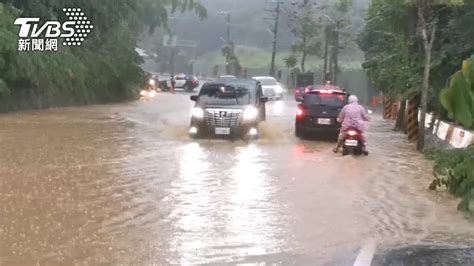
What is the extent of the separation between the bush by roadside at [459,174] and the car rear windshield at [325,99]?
845cm

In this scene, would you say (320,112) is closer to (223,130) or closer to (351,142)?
(223,130)

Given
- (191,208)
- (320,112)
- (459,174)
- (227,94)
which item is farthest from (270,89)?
(191,208)

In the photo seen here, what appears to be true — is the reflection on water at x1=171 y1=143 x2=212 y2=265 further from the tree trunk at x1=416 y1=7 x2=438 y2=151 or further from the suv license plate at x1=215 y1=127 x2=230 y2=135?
the tree trunk at x1=416 y1=7 x2=438 y2=151

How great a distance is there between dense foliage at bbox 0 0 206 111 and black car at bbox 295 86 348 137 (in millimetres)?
10997

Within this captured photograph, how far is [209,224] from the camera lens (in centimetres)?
974

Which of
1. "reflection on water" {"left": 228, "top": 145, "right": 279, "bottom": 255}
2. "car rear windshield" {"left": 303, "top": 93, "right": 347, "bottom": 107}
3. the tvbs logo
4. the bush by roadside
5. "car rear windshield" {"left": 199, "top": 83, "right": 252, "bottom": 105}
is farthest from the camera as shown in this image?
the tvbs logo

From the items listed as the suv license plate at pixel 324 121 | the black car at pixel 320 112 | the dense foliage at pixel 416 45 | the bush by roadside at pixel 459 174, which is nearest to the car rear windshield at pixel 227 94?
the black car at pixel 320 112

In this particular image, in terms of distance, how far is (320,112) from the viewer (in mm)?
21516

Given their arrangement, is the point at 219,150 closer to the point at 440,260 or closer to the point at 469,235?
the point at 469,235

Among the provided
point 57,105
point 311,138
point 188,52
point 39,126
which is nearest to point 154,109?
point 57,105

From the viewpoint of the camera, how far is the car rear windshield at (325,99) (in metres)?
21.6

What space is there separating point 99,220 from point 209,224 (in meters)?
1.39

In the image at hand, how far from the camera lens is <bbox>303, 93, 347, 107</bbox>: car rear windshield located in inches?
851

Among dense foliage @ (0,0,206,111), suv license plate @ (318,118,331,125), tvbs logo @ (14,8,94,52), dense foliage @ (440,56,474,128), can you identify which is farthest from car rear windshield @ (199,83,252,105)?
dense foliage @ (440,56,474,128)
